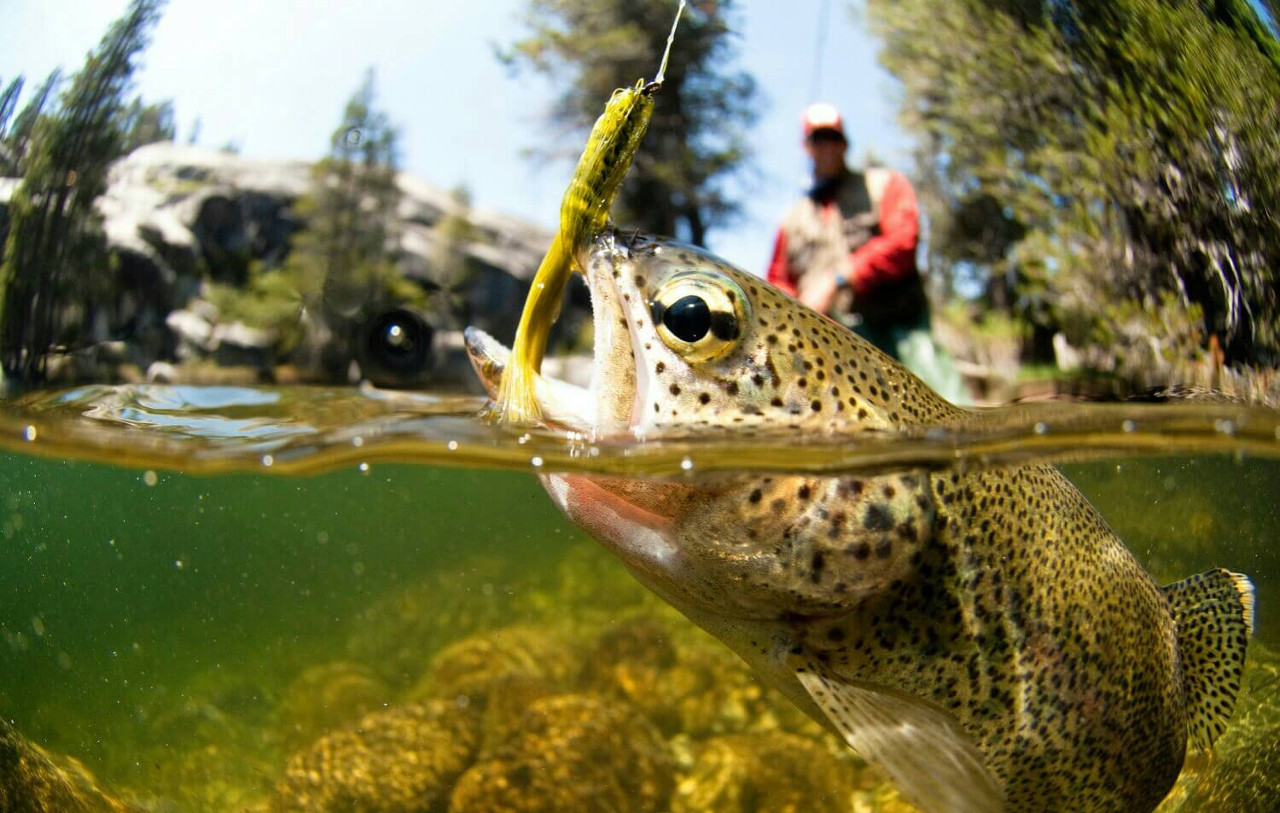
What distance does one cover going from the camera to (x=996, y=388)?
4.68m

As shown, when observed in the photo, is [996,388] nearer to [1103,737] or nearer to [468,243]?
[1103,737]

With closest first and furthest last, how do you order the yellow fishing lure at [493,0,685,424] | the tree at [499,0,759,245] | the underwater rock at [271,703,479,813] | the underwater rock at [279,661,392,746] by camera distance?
the yellow fishing lure at [493,0,685,424] < the underwater rock at [271,703,479,813] < the tree at [499,0,759,245] < the underwater rock at [279,661,392,746]

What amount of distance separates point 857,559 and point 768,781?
2471mm

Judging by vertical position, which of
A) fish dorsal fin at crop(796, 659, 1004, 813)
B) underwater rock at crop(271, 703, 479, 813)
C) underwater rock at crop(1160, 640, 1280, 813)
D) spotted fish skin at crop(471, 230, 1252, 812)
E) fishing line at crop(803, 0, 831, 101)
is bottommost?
underwater rock at crop(271, 703, 479, 813)

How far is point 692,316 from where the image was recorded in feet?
6.75

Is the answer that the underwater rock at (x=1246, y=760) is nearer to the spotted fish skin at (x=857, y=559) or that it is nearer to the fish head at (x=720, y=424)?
the spotted fish skin at (x=857, y=559)

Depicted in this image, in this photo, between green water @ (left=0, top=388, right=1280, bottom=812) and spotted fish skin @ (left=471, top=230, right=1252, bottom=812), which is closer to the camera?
spotted fish skin @ (left=471, top=230, right=1252, bottom=812)

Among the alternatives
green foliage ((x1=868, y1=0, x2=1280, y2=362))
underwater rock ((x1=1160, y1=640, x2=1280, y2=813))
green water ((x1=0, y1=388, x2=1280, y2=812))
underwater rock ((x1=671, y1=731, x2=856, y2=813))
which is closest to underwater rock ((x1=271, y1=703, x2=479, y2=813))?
green water ((x1=0, y1=388, x2=1280, y2=812))

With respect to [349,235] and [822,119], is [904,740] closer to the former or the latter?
[822,119]

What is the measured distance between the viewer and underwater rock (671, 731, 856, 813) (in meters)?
4.02

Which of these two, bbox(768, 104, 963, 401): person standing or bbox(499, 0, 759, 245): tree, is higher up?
bbox(499, 0, 759, 245): tree

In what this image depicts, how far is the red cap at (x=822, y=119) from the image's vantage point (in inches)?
181

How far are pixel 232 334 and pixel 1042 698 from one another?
17.0 feet

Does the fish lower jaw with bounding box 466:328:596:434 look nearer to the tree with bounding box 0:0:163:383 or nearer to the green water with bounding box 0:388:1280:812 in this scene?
the green water with bounding box 0:388:1280:812
